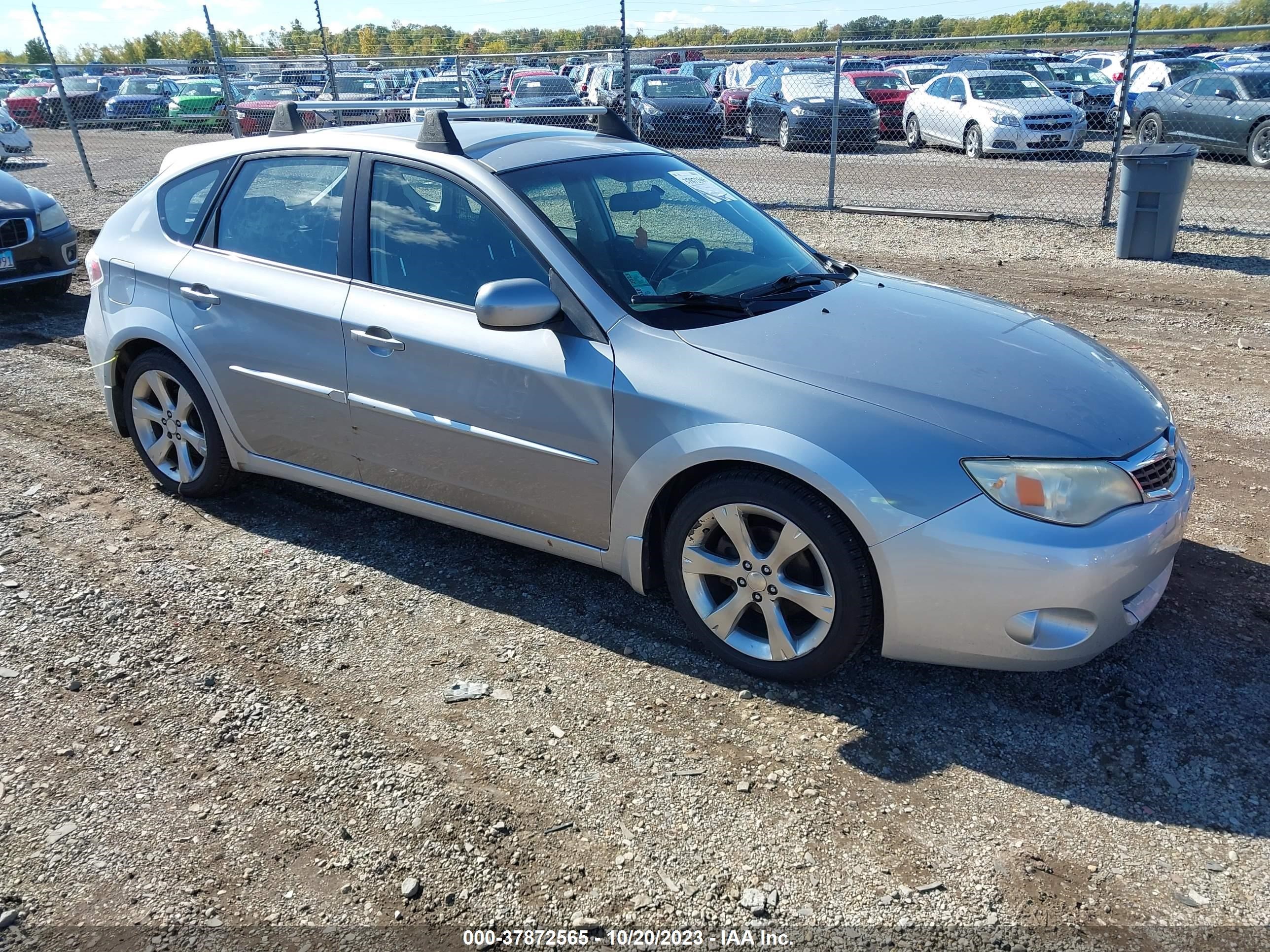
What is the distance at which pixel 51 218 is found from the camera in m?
8.69

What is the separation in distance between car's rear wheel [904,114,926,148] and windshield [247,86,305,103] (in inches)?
514

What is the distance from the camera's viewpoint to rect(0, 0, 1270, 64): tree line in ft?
147

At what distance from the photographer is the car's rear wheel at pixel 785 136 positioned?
61.6ft

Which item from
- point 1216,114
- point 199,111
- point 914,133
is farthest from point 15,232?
point 199,111

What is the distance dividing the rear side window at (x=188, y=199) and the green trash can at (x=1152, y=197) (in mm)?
8136

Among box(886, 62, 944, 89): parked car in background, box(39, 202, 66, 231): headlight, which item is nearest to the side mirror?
box(39, 202, 66, 231): headlight

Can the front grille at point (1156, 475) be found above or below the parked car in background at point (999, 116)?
above

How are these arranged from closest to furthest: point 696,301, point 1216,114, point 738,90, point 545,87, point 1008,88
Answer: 1. point 696,301
2. point 1216,114
3. point 1008,88
4. point 545,87
5. point 738,90

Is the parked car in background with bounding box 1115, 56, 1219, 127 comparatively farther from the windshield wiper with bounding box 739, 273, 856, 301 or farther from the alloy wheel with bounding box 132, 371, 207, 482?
the alloy wheel with bounding box 132, 371, 207, 482

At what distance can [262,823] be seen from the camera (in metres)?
2.85

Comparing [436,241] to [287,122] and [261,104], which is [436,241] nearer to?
[287,122]

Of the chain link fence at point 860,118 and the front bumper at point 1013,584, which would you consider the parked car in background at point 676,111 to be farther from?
the front bumper at point 1013,584

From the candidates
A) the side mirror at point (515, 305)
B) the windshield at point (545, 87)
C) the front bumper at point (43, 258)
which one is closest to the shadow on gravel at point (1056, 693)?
the side mirror at point (515, 305)

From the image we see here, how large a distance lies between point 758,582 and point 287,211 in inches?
105
